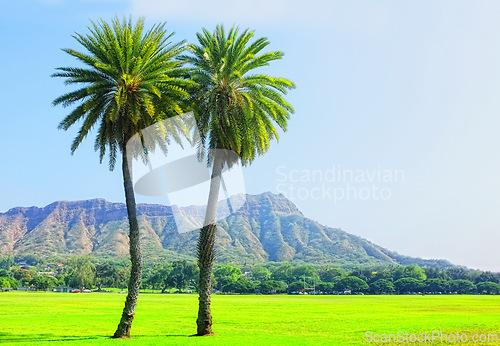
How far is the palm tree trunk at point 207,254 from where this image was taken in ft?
109

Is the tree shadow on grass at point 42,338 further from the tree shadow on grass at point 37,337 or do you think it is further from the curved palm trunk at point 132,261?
the curved palm trunk at point 132,261

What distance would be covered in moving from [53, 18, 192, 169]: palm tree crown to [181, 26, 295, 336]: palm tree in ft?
5.64

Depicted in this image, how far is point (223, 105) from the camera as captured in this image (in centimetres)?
3366

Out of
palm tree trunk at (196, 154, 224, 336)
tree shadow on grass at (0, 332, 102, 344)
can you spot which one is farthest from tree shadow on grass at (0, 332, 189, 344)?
palm tree trunk at (196, 154, 224, 336)

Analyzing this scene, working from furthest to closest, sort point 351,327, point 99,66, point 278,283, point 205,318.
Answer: point 278,283 → point 351,327 → point 205,318 → point 99,66

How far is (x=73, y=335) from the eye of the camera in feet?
115

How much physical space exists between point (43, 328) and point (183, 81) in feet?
75.3

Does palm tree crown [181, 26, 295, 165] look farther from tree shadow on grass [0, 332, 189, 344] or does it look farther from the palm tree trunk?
tree shadow on grass [0, 332, 189, 344]

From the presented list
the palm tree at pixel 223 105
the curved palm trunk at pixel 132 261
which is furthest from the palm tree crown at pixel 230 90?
the curved palm trunk at pixel 132 261

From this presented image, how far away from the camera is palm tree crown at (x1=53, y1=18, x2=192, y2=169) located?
31875mm

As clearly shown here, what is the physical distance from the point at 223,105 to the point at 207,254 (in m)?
10.0

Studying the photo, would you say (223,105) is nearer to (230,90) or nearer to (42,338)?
(230,90)

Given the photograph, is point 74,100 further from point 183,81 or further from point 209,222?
point 209,222

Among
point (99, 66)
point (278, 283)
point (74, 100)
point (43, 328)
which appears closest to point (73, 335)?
point (43, 328)
